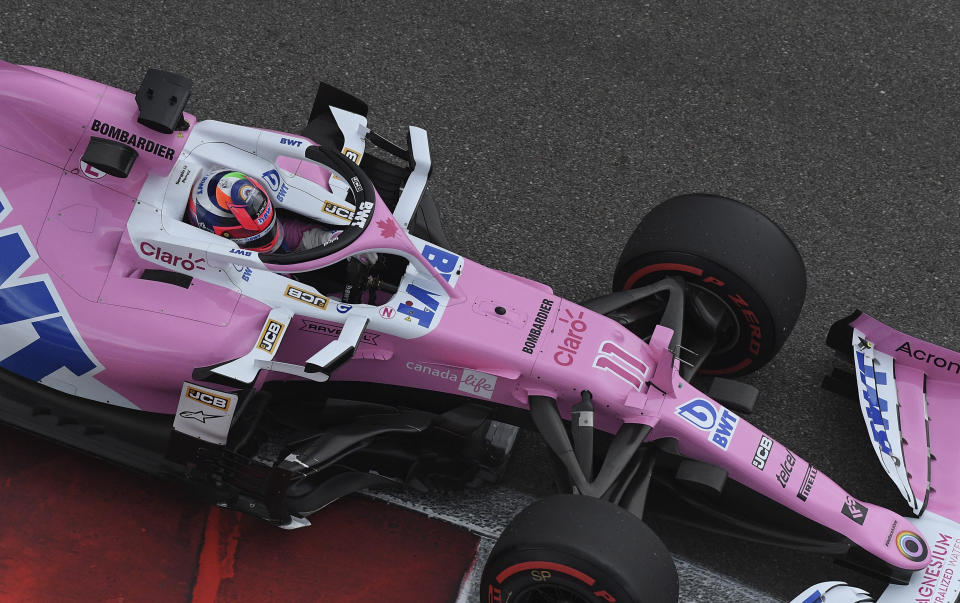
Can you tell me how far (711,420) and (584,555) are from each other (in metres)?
1.02

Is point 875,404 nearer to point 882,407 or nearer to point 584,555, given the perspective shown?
point 882,407

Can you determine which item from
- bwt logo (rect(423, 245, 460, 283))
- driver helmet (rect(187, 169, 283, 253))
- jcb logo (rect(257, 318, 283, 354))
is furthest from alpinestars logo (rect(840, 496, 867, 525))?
driver helmet (rect(187, 169, 283, 253))

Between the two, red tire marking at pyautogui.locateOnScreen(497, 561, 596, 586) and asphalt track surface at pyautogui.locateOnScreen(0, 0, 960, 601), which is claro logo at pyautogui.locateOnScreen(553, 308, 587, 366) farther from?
asphalt track surface at pyautogui.locateOnScreen(0, 0, 960, 601)

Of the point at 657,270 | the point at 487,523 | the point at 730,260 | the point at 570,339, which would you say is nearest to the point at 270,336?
the point at 570,339

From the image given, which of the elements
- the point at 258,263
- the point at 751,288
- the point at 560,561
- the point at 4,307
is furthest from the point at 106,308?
the point at 751,288

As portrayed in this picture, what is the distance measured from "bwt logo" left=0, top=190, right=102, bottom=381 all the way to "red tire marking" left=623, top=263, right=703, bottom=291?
249cm

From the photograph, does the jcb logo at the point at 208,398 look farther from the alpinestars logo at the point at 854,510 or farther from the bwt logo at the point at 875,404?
the bwt logo at the point at 875,404

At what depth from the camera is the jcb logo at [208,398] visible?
392 cm

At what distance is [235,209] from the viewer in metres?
3.95

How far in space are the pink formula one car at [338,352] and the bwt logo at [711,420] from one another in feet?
0.03

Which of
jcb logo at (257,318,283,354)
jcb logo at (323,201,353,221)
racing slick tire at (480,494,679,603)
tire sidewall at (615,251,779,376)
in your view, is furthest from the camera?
tire sidewall at (615,251,779,376)

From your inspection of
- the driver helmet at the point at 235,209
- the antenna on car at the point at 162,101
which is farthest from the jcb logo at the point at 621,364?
the antenna on car at the point at 162,101

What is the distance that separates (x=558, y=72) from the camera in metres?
6.33

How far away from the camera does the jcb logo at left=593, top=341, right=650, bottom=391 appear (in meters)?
4.08
